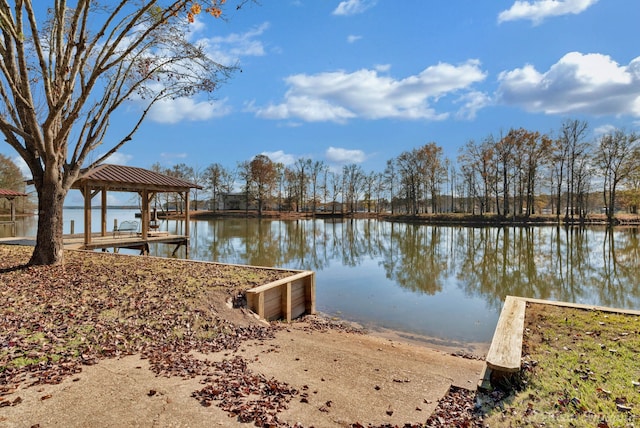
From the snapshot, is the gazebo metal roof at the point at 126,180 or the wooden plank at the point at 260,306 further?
the gazebo metal roof at the point at 126,180

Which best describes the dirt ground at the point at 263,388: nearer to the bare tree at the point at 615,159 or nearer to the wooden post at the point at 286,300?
the wooden post at the point at 286,300

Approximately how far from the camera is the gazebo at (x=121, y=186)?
11969mm

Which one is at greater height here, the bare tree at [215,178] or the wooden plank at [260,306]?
the bare tree at [215,178]

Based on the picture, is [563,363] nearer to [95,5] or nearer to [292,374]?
[292,374]

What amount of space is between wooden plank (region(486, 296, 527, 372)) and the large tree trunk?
824 centimetres

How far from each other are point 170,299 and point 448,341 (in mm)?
4629

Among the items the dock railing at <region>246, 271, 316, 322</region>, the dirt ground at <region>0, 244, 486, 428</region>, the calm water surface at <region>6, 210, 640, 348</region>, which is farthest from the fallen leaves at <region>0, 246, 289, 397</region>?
the calm water surface at <region>6, 210, 640, 348</region>

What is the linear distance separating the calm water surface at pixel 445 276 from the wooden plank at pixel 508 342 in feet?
4.55

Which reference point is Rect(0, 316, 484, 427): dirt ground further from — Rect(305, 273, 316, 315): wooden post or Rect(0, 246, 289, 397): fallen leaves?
Rect(305, 273, 316, 315): wooden post

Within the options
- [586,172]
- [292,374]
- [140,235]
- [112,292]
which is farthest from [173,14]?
[586,172]

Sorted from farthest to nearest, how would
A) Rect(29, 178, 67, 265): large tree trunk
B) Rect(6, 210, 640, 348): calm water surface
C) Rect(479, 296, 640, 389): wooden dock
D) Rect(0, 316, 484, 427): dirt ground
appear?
Rect(6, 210, 640, 348): calm water surface → Rect(29, 178, 67, 265): large tree trunk → Rect(479, 296, 640, 389): wooden dock → Rect(0, 316, 484, 427): dirt ground

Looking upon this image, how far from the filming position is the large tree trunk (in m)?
7.65

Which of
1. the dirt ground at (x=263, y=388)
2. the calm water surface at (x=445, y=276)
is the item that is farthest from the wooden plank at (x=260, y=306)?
the calm water surface at (x=445, y=276)

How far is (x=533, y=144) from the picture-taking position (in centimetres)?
3706
